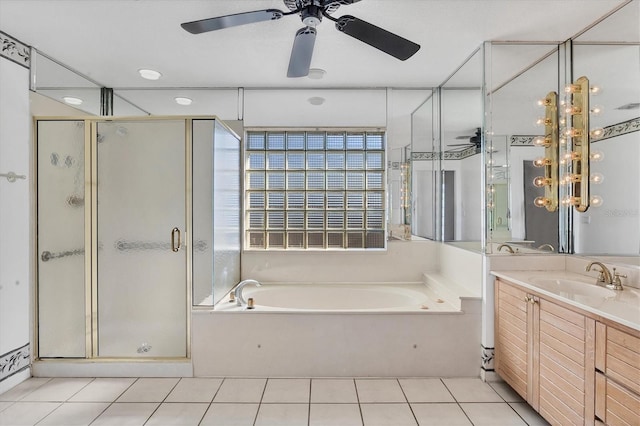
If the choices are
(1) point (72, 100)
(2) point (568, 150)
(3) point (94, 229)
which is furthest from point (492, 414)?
(1) point (72, 100)

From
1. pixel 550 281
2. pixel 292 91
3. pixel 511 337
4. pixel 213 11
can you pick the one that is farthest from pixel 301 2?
pixel 511 337

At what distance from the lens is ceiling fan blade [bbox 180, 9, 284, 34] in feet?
4.92

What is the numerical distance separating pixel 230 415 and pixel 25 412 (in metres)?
1.19

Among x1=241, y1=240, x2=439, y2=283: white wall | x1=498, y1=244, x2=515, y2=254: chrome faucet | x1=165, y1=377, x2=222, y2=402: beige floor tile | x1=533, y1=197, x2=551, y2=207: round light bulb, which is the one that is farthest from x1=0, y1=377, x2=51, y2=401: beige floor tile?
x1=533, y1=197, x2=551, y2=207: round light bulb

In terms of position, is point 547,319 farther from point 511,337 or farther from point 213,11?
point 213,11

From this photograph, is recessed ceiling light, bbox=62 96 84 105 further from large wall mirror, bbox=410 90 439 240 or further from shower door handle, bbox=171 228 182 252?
large wall mirror, bbox=410 90 439 240

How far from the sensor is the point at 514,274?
217 centimetres

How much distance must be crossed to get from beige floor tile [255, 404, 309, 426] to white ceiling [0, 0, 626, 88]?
90.4 inches

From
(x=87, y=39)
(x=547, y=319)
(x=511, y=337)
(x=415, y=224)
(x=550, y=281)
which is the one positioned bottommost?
(x=511, y=337)

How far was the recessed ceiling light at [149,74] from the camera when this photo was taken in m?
2.69

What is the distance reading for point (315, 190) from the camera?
128 inches

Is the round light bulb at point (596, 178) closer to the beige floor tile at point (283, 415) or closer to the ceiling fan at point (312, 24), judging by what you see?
the ceiling fan at point (312, 24)

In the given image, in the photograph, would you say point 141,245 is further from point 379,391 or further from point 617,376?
point 617,376

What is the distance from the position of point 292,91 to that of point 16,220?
7.42ft
